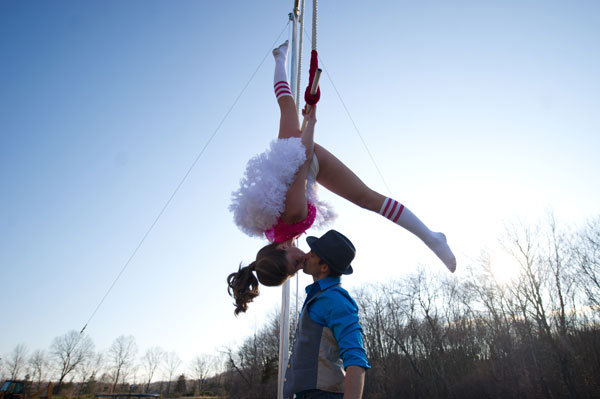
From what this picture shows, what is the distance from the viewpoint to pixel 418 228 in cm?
220

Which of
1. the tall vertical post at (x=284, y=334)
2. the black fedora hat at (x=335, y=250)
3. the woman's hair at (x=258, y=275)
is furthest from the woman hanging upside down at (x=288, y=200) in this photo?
the tall vertical post at (x=284, y=334)

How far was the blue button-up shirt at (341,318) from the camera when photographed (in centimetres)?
131

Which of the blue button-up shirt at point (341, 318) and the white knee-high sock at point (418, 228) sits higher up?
the white knee-high sock at point (418, 228)

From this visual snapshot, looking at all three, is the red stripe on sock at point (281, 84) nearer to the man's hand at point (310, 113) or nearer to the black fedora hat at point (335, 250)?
the man's hand at point (310, 113)

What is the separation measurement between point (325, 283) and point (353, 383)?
17.4 inches

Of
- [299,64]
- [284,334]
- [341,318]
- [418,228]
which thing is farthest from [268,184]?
[299,64]

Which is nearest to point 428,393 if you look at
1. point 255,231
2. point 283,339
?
point 283,339

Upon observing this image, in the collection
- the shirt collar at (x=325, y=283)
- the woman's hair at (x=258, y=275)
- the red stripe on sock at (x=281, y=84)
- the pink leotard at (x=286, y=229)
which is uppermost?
the red stripe on sock at (x=281, y=84)

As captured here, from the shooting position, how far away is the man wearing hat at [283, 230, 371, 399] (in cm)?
130

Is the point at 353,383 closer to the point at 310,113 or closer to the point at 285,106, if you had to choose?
the point at 310,113

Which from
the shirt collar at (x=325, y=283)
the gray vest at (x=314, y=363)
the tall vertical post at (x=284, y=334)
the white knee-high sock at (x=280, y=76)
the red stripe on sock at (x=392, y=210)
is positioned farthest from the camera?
the tall vertical post at (x=284, y=334)

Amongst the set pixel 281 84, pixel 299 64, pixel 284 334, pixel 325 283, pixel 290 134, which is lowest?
pixel 284 334

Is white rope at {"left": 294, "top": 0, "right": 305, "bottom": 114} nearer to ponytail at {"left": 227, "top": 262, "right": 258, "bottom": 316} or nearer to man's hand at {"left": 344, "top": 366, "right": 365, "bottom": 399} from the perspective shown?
ponytail at {"left": 227, "top": 262, "right": 258, "bottom": 316}

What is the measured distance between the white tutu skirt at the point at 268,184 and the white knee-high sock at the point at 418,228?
51 cm
